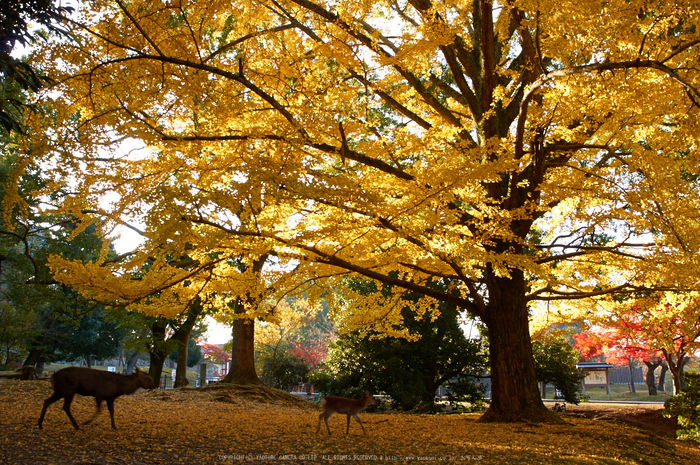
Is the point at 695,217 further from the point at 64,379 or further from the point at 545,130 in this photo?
the point at 64,379

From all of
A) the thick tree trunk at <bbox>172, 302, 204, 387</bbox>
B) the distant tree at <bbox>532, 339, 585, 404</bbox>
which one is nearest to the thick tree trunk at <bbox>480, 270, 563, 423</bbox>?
the distant tree at <bbox>532, 339, 585, 404</bbox>

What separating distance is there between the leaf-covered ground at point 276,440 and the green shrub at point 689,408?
0.59 m

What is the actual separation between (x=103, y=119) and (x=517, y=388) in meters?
7.20

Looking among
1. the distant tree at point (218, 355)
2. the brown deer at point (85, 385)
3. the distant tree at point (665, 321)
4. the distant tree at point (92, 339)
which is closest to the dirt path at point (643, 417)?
the distant tree at point (665, 321)

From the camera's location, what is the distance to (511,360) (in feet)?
25.6

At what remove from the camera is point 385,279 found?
7344mm

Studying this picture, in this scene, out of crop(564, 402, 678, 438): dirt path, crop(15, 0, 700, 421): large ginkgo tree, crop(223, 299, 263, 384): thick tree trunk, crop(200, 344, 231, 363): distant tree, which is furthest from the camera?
crop(200, 344, 231, 363): distant tree

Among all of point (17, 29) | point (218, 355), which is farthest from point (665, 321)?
point (218, 355)

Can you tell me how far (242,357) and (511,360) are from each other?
332 inches

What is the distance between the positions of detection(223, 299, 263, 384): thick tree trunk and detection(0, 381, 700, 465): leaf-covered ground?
519cm

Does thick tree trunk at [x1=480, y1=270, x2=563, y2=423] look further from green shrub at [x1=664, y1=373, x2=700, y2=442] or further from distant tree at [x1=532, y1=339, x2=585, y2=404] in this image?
distant tree at [x1=532, y1=339, x2=585, y2=404]

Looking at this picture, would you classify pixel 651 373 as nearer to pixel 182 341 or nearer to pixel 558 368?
pixel 558 368

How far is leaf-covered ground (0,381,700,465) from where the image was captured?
4.18 m

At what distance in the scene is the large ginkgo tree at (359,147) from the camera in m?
5.48
